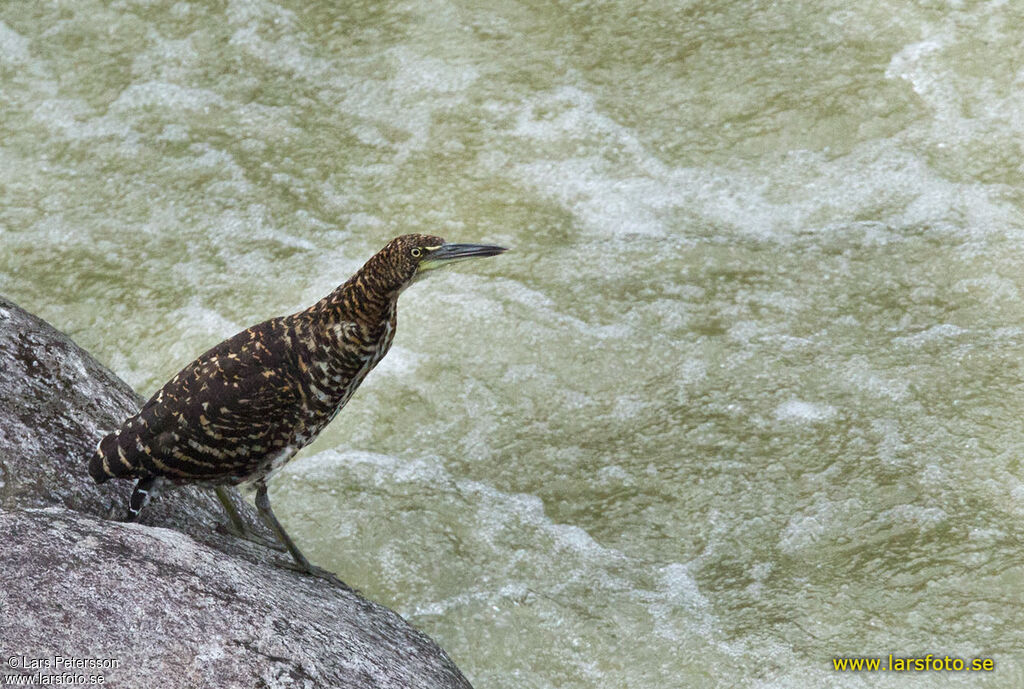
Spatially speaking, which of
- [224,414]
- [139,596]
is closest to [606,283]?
[224,414]

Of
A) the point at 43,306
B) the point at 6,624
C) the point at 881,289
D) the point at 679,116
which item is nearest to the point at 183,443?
the point at 6,624

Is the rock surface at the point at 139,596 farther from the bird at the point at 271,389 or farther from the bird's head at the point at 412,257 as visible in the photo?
the bird's head at the point at 412,257

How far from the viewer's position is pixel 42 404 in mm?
4465

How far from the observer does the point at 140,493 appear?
429cm

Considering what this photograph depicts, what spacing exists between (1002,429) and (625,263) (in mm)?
2390

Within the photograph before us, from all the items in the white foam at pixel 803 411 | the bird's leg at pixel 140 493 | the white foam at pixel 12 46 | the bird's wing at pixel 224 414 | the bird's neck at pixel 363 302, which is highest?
the bird's neck at pixel 363 302

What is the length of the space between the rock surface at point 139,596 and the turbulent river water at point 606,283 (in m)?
1.22

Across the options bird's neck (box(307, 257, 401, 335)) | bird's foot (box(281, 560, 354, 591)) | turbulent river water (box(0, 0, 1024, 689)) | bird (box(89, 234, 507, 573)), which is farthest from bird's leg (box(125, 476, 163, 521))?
turbulent river water (box(0, 0, 1024, 689))

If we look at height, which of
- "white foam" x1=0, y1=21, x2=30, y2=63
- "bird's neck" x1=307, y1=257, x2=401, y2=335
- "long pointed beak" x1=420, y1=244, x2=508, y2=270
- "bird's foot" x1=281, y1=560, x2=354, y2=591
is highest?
"long pointed beak" x1=420, y1=244, x2=508, y2=270

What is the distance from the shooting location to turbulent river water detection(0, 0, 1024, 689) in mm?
5344

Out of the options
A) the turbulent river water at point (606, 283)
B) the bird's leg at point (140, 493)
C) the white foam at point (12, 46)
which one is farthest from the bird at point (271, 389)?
the white foam at point (12, 46)

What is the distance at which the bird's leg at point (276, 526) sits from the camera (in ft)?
15.1

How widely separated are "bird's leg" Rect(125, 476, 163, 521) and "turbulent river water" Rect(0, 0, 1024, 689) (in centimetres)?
146

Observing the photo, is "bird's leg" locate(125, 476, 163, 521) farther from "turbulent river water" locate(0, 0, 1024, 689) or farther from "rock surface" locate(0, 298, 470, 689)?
"turbulent river water" locate(0, 0, 1024, 689)
